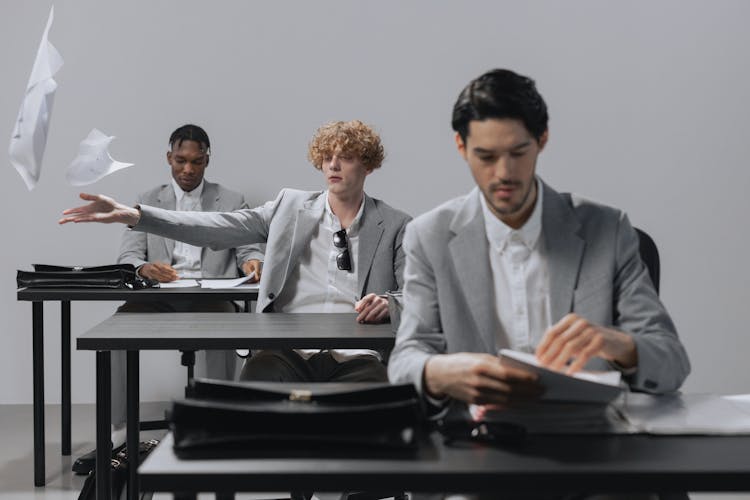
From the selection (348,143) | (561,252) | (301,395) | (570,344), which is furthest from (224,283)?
(570,344)

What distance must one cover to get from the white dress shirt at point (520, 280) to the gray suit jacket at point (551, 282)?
2 cm

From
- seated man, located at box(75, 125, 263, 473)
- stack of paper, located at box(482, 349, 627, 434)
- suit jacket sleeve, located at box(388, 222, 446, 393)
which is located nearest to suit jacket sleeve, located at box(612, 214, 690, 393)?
stack of paper, located at box(482, 349, 627, 434)

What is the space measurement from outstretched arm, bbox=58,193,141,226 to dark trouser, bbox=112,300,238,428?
4.61ft

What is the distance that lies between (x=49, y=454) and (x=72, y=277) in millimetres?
1020

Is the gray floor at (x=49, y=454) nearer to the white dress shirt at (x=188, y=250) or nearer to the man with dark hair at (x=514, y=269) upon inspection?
the white dress shirt at (x=188, y=250)

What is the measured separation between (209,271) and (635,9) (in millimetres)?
2766

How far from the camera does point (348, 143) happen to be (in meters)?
3.42

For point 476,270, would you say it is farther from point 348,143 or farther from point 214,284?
point 214,284

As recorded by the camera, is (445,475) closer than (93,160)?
Yes

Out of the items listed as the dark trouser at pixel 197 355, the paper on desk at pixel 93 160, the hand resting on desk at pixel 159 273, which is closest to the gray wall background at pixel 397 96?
the dark trouser at pixel 197 355

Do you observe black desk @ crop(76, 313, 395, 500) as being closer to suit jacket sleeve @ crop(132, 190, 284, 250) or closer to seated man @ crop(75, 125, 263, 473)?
suit jacket sleeve @ crop(132, 190, 284, 250)

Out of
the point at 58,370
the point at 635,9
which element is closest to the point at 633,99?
the point at 635,9

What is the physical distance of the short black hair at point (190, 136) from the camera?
16.7 ft

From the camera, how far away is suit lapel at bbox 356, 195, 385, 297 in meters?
3.36
